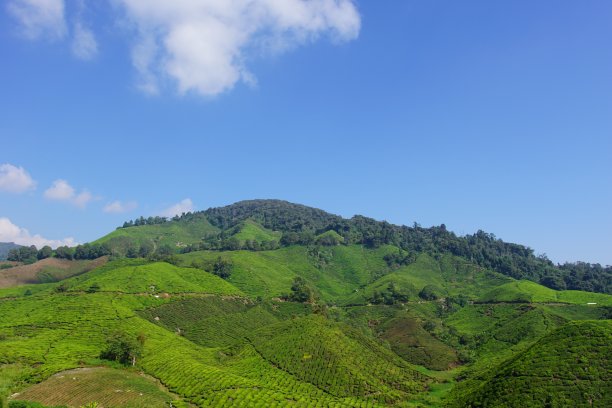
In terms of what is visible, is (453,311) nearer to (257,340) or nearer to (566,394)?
(257,340)

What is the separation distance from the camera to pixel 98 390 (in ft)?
237

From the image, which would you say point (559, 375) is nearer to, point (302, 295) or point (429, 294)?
point (302, 295)

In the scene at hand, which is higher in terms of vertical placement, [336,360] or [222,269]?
[222,269]

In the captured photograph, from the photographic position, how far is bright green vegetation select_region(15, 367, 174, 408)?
67.6 metres

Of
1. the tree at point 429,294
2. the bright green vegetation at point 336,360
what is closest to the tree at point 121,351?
the bright green vegetation at point 336,360

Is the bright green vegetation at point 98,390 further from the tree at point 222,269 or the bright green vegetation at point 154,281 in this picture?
the tree at point 222,269

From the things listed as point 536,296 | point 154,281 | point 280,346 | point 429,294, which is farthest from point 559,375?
point 429,294

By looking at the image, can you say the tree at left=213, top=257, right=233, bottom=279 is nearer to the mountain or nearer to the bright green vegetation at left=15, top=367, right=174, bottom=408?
the mountain

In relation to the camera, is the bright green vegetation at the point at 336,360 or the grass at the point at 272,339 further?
the bright green vegetation at the point at 336,360

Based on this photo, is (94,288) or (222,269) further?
(222,269)

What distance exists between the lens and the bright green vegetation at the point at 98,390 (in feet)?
222

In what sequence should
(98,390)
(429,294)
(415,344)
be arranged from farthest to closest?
(429,294) → (415,344) → (98,390)

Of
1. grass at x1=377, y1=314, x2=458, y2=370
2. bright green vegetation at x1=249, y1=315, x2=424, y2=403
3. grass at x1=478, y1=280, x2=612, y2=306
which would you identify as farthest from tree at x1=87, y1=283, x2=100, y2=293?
grass at x1=478, y1=280, x2=612, y2=306

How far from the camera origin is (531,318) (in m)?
137
